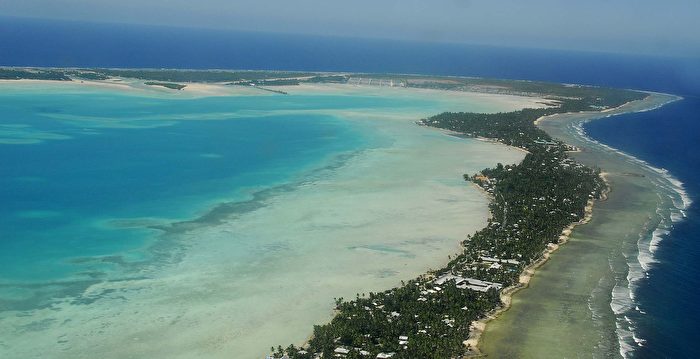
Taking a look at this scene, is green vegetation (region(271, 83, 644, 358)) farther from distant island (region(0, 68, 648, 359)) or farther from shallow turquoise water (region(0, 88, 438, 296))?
shallow turquoise water (region(0, 88, 438, 296))

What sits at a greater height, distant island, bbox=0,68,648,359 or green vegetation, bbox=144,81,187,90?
green vegetation, bbox=144,81,187,90

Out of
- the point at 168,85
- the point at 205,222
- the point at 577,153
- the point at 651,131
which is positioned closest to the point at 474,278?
the point at 205,222

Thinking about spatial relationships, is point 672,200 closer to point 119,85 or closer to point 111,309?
point 111,309

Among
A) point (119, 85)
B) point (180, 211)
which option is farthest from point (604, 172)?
point (119, 85)

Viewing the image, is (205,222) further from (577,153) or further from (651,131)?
(651,131)

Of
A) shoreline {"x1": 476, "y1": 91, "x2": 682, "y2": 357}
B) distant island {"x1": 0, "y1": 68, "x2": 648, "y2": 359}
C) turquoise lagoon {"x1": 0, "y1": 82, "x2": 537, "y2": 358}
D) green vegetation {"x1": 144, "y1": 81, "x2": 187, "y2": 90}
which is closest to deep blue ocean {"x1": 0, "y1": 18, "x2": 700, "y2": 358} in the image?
shoreline {"x1": 476, "y1": 91, "x2": 682, "y2": 357}

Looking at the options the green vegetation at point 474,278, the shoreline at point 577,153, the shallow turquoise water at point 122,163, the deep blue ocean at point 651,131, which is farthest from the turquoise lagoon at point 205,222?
the deep blue ocean at point 651,131
